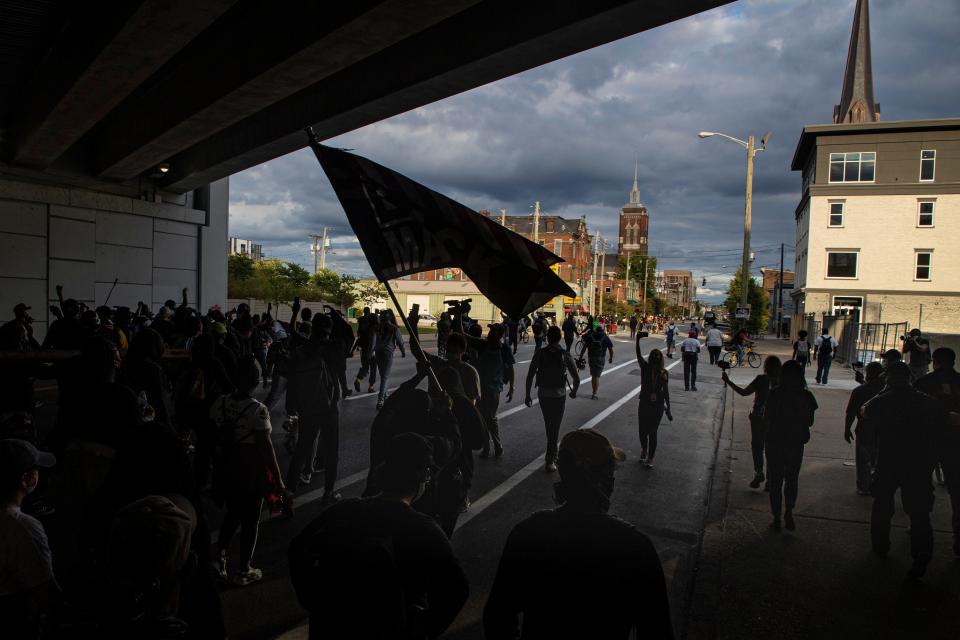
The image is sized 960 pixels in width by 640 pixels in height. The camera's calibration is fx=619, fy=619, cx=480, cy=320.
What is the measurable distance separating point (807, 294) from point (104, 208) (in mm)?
41460

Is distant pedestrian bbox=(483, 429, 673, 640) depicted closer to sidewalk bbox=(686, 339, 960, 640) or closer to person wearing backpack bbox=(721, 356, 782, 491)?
sidewalk bbox=(686, 339, 960, 640)

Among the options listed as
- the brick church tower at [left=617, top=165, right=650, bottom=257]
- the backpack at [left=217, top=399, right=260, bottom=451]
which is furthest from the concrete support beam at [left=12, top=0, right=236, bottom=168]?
the brick church tower at [left=617, top=165, right=650, bottom=257]

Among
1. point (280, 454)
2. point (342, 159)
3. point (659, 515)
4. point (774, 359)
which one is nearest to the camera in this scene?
point (342, 159)

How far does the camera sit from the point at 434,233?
513 centimetres

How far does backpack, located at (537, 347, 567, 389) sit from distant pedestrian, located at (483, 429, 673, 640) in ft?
18.9

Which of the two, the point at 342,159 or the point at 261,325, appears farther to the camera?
the point at 261,325

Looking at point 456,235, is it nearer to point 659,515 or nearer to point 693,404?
point 659,515

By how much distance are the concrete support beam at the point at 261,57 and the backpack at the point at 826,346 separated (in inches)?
652

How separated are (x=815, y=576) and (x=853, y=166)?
146 feet

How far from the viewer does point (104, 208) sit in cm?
1919

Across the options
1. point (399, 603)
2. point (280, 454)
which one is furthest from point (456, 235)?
point (280, 454)

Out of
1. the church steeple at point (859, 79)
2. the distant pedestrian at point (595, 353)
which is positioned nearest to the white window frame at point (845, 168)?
the church steeple at point (859, 79)

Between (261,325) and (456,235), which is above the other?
(456,235)

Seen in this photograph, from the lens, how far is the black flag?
4.95 m
